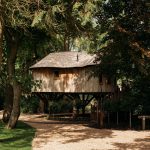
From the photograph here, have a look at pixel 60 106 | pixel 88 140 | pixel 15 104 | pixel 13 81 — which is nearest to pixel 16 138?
pixel 88 140

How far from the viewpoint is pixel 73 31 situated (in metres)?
23.0

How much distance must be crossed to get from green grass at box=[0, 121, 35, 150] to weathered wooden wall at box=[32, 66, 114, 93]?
36.9 ft

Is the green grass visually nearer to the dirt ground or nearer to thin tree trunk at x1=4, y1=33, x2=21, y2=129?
the dirt ground

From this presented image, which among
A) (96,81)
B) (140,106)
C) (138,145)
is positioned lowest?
(138,145)

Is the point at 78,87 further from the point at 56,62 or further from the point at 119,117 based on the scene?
the point at 119,117

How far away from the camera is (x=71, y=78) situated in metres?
38.7

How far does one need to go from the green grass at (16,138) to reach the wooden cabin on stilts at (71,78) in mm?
11322

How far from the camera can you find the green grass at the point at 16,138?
762 inches

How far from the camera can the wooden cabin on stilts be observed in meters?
37.3

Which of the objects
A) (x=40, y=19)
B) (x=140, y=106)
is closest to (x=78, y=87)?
(x=140, y=106)

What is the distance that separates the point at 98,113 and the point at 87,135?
20.5ft

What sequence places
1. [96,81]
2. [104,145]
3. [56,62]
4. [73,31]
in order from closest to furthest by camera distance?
1. [104,145]
2. [73,31]
3. [96,81]
4. [56,62]

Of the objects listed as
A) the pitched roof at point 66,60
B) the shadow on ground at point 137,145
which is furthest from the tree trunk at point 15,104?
the pitched roof at point 66,60

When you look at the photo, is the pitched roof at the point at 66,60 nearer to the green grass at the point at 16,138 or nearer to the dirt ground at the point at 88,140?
the green grass at the point at 16,138
